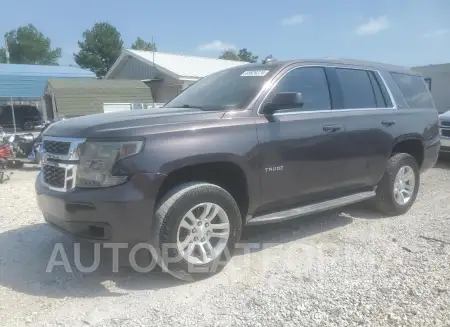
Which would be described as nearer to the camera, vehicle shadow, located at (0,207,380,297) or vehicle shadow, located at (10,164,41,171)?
vehicle shadow, located at (0,207,380,297)

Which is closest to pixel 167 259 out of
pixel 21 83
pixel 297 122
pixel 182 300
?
pixel 182 300

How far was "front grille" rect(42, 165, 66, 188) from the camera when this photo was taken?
3406mm

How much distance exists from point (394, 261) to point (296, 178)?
118 cm

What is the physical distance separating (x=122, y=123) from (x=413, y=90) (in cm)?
421

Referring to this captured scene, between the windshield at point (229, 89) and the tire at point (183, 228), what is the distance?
91cm

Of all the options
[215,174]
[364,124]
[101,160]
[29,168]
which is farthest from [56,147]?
[29,168]

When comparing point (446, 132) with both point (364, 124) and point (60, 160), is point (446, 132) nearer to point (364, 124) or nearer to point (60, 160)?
point (364, 124)

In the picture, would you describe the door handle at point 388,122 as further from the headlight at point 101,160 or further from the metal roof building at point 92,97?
the metal roof building at point 92,97

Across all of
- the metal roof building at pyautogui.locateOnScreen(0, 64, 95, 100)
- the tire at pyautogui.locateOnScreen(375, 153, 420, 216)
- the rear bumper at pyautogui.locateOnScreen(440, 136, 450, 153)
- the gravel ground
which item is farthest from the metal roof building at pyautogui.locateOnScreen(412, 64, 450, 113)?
the metal roof building at pyautogui.locateOnScreen(0, 64, 95, 100)

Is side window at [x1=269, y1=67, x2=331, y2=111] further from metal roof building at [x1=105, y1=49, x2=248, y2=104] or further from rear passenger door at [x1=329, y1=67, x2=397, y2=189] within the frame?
metal roof building at [x1=105, y1=49, x2=248, y2=104]

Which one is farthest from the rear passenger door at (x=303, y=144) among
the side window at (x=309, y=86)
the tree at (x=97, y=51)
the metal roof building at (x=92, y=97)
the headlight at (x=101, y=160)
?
the tree at (x=97, y=51)

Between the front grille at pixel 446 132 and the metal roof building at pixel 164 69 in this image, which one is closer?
the front grille at pixel 446 132

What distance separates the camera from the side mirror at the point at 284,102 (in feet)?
12.4

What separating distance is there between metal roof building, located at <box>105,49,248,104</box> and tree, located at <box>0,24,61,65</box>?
62.8m
